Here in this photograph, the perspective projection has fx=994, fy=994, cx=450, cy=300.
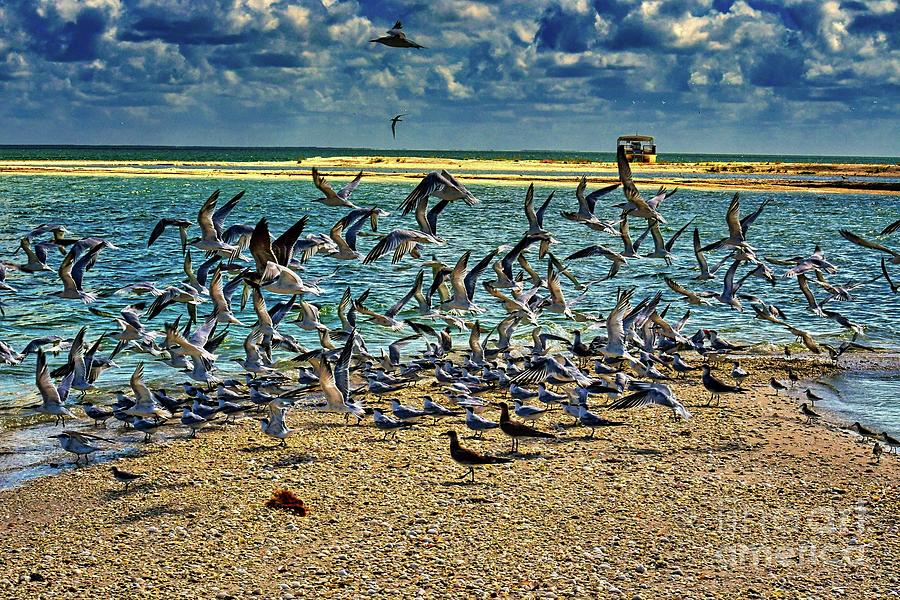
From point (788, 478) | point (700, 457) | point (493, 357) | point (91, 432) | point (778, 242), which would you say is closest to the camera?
point (788, 478)

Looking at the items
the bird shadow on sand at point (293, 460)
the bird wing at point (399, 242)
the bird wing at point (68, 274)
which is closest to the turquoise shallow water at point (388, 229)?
the bird wing at point (68, 274)

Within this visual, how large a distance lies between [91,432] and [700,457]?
23.7ft

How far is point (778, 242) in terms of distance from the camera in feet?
122

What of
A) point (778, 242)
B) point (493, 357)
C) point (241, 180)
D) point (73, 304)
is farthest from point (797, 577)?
point (241, 180)

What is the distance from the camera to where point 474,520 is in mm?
9078

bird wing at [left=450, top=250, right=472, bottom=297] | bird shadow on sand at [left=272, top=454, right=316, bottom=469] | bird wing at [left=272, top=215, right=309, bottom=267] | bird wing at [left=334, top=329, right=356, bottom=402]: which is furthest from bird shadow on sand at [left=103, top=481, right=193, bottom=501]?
bird wing at [left=450, top=250, right=472, bottom=297]

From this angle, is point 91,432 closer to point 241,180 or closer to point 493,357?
point 493,357

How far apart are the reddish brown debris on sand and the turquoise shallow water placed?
18.4ft

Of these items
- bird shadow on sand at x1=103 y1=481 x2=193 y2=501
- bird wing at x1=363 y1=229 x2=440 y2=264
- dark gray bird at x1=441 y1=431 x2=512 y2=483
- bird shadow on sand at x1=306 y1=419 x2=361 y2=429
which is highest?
bird wing at x1=363 y1=229 x2=440 y2=264

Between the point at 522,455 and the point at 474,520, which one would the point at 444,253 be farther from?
the point at 474,520

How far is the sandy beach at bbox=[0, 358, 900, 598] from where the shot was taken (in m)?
7.83

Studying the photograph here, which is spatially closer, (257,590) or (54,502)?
(257,590)

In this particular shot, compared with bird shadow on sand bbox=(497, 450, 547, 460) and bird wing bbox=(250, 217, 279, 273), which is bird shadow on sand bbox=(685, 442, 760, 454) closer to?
bird shadow on sand bbox=(497, 450, 547, 460)

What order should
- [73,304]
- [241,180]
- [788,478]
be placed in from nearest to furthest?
[788,478] → [73,304] → [241,180]
